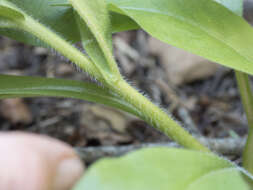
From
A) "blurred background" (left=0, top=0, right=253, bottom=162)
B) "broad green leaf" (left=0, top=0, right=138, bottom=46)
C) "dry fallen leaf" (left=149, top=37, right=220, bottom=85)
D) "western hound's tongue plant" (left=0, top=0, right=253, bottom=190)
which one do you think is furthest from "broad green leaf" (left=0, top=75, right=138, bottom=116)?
"dry fallen leaf" (left=149, top=37, right=220, bottom=85)

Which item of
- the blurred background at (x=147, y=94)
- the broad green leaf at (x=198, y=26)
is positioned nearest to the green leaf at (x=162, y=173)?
the broad green leaf at (x=198, y=26)

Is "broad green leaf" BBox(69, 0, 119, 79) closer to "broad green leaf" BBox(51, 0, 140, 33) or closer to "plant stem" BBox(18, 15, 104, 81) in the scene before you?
"plant stem" BBox(18, 15, 104, 81)

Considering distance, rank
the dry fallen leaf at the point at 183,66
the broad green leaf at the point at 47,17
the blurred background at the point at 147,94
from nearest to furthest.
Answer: the broad green leaf at the point at 47,17 < the blurred background at the point at 147,94 < the dry fallen leaf at the point at 183,66

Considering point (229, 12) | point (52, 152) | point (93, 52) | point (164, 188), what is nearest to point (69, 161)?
point (52, 152)

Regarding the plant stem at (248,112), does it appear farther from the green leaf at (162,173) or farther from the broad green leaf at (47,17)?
the broad green leaf at (47,17)

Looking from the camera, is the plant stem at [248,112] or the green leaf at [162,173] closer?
the green leaf at [162,173]

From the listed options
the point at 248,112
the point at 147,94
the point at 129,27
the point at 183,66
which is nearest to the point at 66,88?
the point at 129,27

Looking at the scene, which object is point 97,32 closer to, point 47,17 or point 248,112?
point 47,17

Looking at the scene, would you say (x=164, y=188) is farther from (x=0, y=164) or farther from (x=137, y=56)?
(x=137, y=56)
